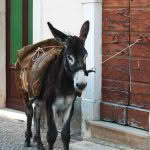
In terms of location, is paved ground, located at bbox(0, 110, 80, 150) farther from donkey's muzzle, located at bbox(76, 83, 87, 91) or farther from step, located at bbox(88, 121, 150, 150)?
donkey's muzzle, located at bbox(76, 83, 87, 91)

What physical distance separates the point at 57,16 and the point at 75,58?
297 cm

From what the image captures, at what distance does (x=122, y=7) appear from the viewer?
24.2ft

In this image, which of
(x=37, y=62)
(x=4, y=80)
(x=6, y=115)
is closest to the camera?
(x=37, y=62)

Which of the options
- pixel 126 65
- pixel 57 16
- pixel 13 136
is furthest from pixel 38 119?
pixel 57 16

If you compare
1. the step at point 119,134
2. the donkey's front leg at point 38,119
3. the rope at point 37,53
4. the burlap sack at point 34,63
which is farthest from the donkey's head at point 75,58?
the step at point 119,134

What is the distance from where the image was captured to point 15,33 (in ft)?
34.0

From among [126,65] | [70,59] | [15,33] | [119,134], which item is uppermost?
[15,33]

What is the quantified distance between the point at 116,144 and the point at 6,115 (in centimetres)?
341

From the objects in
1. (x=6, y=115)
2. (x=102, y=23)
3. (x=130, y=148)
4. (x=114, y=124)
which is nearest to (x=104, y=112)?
(x=114, y=124)

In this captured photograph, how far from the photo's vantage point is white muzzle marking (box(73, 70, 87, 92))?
5.69 metres

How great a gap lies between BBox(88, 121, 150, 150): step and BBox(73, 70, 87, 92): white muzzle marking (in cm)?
157

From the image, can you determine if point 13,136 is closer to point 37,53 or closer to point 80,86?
point 37,53

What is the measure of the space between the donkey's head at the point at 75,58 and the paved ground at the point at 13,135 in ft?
6.30

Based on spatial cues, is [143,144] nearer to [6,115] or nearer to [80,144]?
[80,144]
